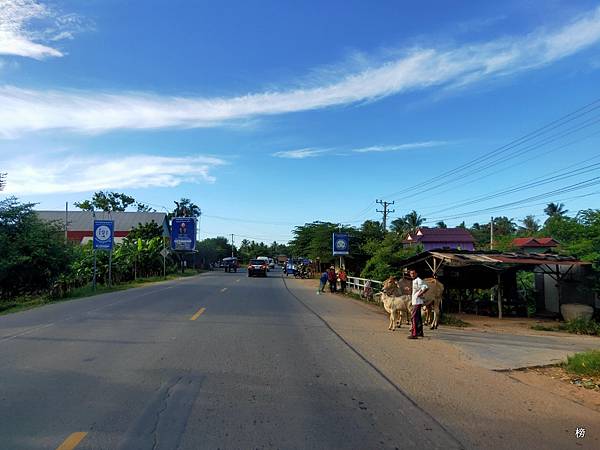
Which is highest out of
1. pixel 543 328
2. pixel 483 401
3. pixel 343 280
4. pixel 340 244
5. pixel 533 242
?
pixel 533 242

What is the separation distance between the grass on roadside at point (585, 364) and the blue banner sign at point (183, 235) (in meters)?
49.6

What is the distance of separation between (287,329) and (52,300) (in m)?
14.1

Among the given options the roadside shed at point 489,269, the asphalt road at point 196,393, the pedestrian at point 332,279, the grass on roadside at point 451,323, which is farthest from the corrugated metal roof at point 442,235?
the asphalt road at point 196,393

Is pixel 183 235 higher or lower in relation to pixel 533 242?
higher

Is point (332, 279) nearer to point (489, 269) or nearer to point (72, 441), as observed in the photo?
point (489, 269)

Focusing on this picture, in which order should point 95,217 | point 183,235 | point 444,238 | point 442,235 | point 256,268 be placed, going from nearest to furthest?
point 256,268 → point 183,235 → point 95,217 → point 444,238 → point 442,235

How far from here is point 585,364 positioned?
348 inches

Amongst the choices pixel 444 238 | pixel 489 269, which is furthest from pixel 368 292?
pixel 444 238

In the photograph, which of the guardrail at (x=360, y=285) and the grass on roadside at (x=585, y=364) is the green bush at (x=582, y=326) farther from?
the guardrail at (x=360, y=285)

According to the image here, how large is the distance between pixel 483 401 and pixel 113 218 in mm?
82857

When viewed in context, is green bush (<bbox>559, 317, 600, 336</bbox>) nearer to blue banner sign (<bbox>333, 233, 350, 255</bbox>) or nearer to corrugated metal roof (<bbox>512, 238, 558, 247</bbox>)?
blue banner sign (<bbox>333, 233, 350, 255</bbox>)

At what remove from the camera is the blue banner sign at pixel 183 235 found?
56156 millimetres

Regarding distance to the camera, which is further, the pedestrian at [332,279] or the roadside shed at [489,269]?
the pedestrian at [332,279]

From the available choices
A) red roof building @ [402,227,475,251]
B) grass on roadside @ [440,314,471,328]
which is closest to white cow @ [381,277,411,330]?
grass on roadside @ [440,314,471,328]
